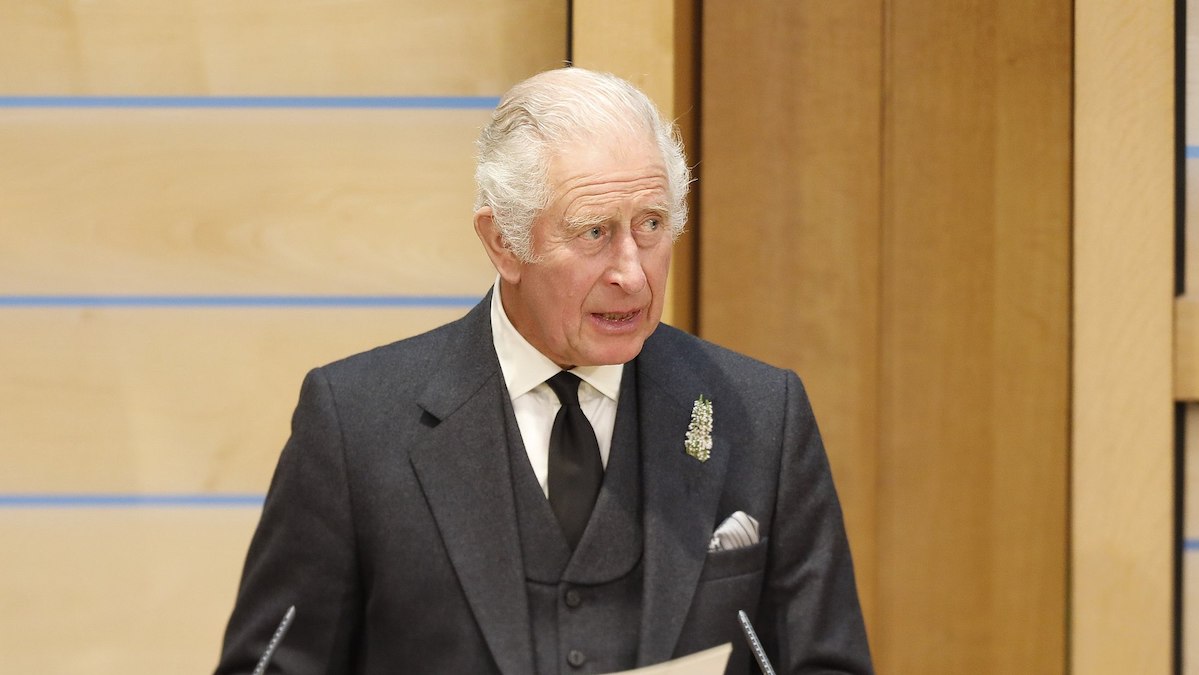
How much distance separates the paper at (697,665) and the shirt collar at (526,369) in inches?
17.0

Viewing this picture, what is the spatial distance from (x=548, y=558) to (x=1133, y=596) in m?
1.33

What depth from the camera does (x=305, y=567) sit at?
1688 mm

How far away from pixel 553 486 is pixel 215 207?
118 centimetres

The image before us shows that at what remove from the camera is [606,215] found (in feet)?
5.34

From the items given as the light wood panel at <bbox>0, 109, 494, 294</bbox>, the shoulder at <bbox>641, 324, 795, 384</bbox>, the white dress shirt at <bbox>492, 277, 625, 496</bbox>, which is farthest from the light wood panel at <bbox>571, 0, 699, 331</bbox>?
the white dress shirt at <bbox>492, 277, 625, 496</bbox>

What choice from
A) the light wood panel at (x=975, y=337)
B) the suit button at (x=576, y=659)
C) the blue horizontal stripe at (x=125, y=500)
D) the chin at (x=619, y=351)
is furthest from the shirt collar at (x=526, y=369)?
the blue horizontal stripe at (x=125, y=500)

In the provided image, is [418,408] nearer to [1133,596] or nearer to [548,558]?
[548,558]

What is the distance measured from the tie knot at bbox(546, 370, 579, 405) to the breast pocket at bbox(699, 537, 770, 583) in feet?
0.87

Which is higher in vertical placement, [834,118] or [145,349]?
[834,118]

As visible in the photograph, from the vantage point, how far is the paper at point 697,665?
1436 millimetres

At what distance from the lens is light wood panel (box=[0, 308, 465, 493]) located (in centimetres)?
260

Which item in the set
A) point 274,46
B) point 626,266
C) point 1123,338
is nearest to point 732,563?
point 626,266

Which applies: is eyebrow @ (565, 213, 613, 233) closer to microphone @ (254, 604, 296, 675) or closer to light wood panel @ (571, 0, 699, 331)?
microphone @ (254, 604, 296, 675)

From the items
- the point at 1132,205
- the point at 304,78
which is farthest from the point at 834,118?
the point at 304,78
